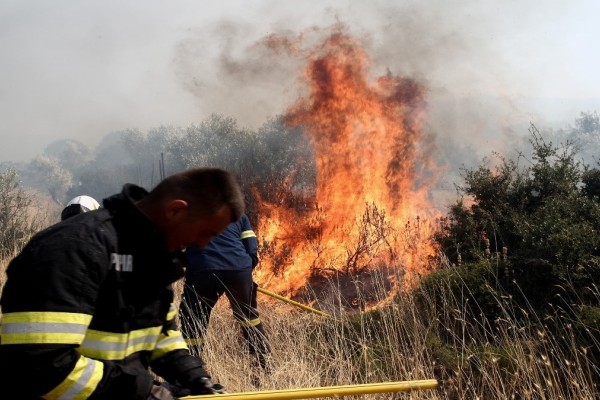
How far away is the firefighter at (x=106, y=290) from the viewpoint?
59.0 inches

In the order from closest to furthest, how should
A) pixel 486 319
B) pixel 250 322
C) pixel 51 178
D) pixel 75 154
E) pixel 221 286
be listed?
pixel 486 319
pixel 250 322
pixel 221 286
pixel 51 178
pixel 75 154

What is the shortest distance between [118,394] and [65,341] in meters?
0.29

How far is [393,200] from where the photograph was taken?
10.1 meters

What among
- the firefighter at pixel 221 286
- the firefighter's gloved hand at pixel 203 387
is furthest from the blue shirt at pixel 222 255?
the firefighter's gloved hand at pixel 203 387

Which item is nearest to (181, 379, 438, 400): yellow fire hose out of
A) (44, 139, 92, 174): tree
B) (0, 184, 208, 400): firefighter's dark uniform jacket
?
(0, 184, 208, 400): firefighter's dark uniform jacket

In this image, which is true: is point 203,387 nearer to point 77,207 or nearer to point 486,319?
point 77,207

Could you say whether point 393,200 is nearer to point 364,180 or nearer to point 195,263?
point 364,180

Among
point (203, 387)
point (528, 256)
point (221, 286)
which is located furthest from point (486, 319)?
point (203, 387)

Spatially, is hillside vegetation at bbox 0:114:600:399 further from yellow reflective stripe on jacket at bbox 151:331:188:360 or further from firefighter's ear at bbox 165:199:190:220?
firefighter's ear at bbox 165:199:190:220

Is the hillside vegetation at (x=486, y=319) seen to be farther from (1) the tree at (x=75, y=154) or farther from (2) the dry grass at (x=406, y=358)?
(1) the tree at (x=75, y=154)

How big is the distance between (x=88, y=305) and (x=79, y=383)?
0.24 meters

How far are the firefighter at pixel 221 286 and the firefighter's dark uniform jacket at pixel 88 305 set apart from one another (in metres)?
2.86

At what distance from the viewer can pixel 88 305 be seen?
1575mm

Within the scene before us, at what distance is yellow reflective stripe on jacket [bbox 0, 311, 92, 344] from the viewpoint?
148cm
